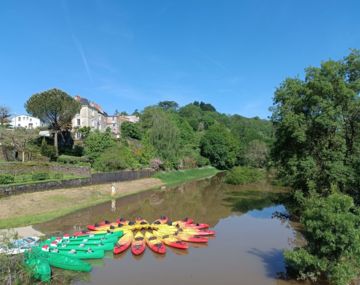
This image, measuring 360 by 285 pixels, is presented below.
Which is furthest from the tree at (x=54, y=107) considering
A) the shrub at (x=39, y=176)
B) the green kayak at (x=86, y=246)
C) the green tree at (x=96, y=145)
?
the green kayak at (x=86, y=246)

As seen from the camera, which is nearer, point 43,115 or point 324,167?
point 324,167

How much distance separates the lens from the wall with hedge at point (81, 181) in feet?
91.3

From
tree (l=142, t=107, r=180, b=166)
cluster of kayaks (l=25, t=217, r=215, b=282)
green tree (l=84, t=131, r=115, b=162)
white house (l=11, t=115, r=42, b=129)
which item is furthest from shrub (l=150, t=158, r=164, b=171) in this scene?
white house (l=11, t=115, r=42, b=129)

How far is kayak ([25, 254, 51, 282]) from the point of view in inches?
457

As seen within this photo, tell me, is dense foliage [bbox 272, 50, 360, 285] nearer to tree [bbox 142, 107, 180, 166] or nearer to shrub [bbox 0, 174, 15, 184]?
shrub [bbox 0, 174, 15, 184]

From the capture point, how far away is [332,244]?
12.2 m

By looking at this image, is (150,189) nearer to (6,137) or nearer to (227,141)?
(6,137)

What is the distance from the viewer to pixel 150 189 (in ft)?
147

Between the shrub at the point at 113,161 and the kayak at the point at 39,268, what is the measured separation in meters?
30.7

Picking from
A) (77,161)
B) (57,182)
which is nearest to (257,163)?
(77,161)

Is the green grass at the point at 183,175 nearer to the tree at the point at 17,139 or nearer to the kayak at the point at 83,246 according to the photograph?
the tree at the point at 17,139

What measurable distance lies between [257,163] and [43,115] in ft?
149

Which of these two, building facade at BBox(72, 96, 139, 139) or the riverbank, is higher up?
building facade at BBox(72, 96, 139, 139)

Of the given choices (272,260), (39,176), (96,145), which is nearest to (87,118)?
(96,145)
